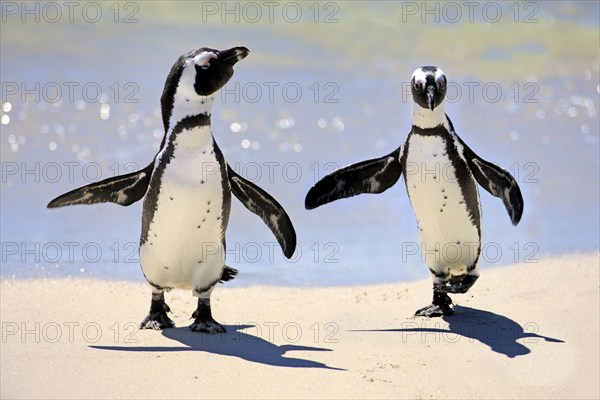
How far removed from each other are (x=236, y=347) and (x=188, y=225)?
21.5 inches

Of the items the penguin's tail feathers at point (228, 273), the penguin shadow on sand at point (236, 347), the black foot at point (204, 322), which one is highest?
the penguin's tail feathers at point (228, 273)

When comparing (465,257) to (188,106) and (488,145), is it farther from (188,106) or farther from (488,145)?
(488,145)

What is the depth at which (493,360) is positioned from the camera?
4363mm

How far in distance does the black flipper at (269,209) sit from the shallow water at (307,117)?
44.5 inches

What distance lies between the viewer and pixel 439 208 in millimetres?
4883

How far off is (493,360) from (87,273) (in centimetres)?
251

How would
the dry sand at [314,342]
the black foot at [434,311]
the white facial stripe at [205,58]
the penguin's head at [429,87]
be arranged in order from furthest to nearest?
the black foot at [434,311] → the penguin's head at [429,87] → the white facial stripe at [205,58] → the dry sand at [314,342]

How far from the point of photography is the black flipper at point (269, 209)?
475 cm

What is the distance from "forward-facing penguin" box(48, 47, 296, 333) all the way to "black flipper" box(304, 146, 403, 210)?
0.45 meters

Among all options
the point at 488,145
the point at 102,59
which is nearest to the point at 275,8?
the point at 102,59

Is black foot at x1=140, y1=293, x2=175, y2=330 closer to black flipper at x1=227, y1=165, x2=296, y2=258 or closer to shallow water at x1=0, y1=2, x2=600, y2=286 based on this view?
black flipper at x1=227, y1=165, x2=296, y2=258

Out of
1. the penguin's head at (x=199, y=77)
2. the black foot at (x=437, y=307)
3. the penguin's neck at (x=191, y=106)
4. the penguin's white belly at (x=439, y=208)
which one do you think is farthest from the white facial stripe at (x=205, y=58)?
the black foot at (x=437, y=307)

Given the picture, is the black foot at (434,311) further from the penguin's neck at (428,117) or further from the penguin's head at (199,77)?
the penguin's head at (199,77)

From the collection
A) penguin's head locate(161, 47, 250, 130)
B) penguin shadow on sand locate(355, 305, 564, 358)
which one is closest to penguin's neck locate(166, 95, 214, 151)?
penguin's head locate(161, 47, 250, 130)
